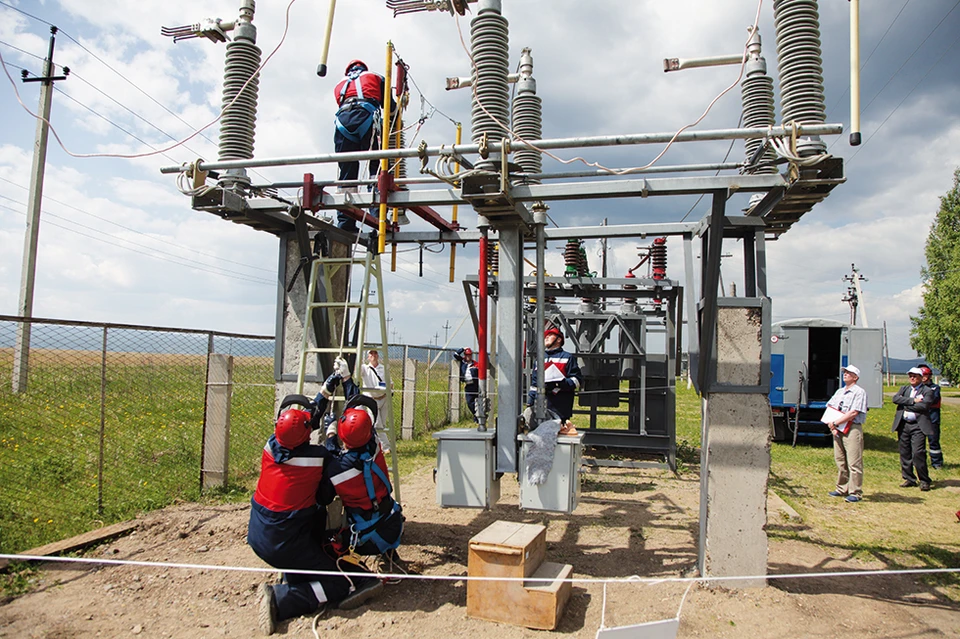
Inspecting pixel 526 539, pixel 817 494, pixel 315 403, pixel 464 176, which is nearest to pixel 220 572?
pixel 315 403

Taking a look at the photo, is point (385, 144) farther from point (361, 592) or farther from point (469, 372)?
point (469, 372)

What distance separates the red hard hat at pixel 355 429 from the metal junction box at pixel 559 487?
1471mm

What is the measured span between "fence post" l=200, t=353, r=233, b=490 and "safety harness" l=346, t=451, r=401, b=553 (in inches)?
150

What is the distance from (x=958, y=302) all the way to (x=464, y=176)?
126ft

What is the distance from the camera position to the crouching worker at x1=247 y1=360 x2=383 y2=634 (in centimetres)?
486

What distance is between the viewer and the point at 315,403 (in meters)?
5.39

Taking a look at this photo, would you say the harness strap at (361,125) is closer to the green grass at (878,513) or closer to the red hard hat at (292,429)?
the red hard hat at (292,429)

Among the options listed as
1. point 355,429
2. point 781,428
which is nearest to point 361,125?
point 355,429

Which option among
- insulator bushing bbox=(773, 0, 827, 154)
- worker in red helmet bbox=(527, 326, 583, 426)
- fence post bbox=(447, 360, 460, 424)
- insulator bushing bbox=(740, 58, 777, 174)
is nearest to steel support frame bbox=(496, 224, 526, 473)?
insulator bushing bbox=(740, 58, 777, 174)

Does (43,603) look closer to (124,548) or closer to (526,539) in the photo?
(124,548)

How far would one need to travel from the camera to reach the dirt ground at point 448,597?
15.3ft

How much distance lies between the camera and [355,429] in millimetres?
5102

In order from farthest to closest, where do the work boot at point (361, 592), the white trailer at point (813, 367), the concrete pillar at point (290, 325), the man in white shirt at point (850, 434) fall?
the white trailer at point (813, 367) < the man in white shirt at point (850, 434) < the concrete pillar at point (290, 325) < the work boot at point (361, 592)

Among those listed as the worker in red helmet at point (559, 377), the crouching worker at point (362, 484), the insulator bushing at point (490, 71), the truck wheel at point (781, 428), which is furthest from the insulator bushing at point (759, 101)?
the truck wheel at point (781, 428)
